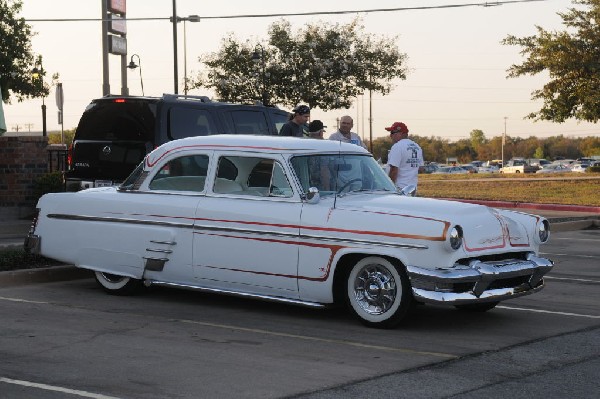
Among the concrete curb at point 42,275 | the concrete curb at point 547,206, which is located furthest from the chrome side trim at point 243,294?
the concrete curb at point 547,206

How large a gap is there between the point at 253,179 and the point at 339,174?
812mm

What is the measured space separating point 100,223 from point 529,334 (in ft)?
14.6

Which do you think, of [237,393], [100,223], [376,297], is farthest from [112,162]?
[237,393]

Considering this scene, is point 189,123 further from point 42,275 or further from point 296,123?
point 42,275

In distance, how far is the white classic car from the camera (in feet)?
29.1

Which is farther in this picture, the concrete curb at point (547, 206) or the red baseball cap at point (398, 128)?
the concrete curb at point (547, 206)

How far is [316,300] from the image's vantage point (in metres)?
9.38

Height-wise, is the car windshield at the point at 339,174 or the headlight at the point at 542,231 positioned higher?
the car windshield at the point at 339,174

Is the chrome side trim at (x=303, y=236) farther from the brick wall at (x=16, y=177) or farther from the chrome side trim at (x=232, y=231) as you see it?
the brick wall at (x=16, y=177)

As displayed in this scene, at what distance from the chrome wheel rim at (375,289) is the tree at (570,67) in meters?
30.7

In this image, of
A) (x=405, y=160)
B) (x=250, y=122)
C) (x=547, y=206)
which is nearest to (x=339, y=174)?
(x=405, y=160)

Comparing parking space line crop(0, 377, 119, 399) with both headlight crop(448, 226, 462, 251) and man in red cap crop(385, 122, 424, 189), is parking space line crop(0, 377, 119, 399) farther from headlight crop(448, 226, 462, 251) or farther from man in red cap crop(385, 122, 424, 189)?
man in red cap crop(385, 122, 424, 189)

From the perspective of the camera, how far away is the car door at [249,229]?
948cm

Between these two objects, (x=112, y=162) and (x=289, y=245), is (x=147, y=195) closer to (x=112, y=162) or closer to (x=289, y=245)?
(x=289, y=245)
